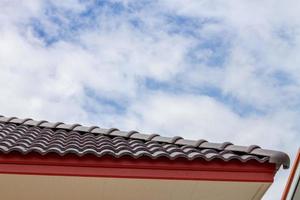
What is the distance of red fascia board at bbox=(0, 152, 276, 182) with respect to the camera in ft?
11.8

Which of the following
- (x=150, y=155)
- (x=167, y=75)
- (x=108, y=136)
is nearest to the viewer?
(x=150, y=155)

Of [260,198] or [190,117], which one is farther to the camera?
[190,117]

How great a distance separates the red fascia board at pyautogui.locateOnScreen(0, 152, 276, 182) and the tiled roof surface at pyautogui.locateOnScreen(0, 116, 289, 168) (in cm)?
4

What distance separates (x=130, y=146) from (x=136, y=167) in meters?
0.54

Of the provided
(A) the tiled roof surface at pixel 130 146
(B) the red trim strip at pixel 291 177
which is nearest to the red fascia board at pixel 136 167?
(A) the tiled roof surface at pixel 130 146

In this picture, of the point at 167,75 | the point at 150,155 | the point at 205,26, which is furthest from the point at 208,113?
the point at 150,155

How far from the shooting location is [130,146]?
419cm

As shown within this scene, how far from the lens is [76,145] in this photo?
4.06 metres

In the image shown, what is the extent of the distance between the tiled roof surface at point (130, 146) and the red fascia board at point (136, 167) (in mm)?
41

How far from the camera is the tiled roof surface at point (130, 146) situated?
12.0 ft

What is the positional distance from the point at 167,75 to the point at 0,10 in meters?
3.10

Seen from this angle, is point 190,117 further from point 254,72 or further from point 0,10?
point 0,10

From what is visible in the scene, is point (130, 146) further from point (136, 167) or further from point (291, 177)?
point (291, 177)

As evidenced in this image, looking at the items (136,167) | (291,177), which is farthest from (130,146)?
(291,177)
